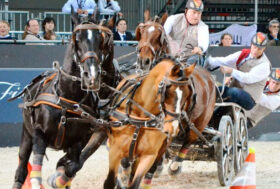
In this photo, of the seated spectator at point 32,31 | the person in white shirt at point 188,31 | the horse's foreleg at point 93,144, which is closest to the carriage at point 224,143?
the person in white shirt at point 188,31

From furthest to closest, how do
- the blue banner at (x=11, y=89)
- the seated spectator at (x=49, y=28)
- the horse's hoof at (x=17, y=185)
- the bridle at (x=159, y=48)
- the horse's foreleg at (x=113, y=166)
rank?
the seated spectator at (x=49, y=28)
the blue banner at (x=11, y=89)
the bridle at (x=159, y=48)
the horse's hoof at (x=17, y=185)
the horse's foreleg at (x=113, y=166)

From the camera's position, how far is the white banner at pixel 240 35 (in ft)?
39.2

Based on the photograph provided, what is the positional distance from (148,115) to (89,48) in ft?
2.50

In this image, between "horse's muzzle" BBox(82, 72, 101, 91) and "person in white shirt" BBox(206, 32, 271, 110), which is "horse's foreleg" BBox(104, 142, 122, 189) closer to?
"horse's muzzle" BBox(82, 72, 101, 91)

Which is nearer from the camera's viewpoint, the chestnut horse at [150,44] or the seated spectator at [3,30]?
the chestnut horse at [150,44]

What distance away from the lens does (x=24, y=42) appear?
10000 millimetres

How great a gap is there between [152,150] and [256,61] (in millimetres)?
2669

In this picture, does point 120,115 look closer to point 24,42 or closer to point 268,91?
point 268,91

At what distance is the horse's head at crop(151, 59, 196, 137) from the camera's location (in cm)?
503

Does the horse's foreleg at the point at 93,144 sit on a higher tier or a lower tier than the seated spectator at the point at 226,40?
lower

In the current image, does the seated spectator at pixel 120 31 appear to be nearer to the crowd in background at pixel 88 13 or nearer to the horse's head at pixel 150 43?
the crowd in background at pixel 88 13

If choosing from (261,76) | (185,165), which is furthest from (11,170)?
(261,76)

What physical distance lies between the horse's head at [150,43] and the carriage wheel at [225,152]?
1.29m

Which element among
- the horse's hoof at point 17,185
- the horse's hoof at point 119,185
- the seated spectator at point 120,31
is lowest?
the horse's hoof at point 119,185
